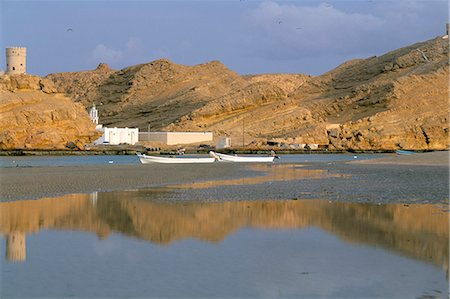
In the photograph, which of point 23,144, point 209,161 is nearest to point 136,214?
point 209,161

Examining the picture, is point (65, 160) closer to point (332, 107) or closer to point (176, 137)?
point (176, 137)

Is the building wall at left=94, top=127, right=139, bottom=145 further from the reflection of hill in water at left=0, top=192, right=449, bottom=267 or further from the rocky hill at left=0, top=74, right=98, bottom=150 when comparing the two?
the reflection of hill in water at left=0, top=192, right=449, bottom=267

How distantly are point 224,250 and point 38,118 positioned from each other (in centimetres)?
7156

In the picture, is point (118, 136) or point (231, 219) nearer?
point (231, 219)

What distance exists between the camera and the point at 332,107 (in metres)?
112

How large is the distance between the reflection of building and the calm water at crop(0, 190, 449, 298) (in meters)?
0.02

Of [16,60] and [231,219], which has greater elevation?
[16,60]

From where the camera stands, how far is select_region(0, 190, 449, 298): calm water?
966 cm

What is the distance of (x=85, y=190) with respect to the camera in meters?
25.3

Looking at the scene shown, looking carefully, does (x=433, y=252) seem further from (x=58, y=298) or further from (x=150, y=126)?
(x=150, y=126)

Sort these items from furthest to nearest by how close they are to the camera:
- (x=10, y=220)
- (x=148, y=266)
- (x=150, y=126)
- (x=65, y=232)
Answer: (x=150, y=126), (x=10, y=220), (x=65, y=232), (x=148, y=266)

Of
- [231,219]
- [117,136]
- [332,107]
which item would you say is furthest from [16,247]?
[332,107]

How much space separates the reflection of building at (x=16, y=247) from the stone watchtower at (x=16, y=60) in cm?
8470

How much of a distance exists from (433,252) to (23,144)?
7174cm
